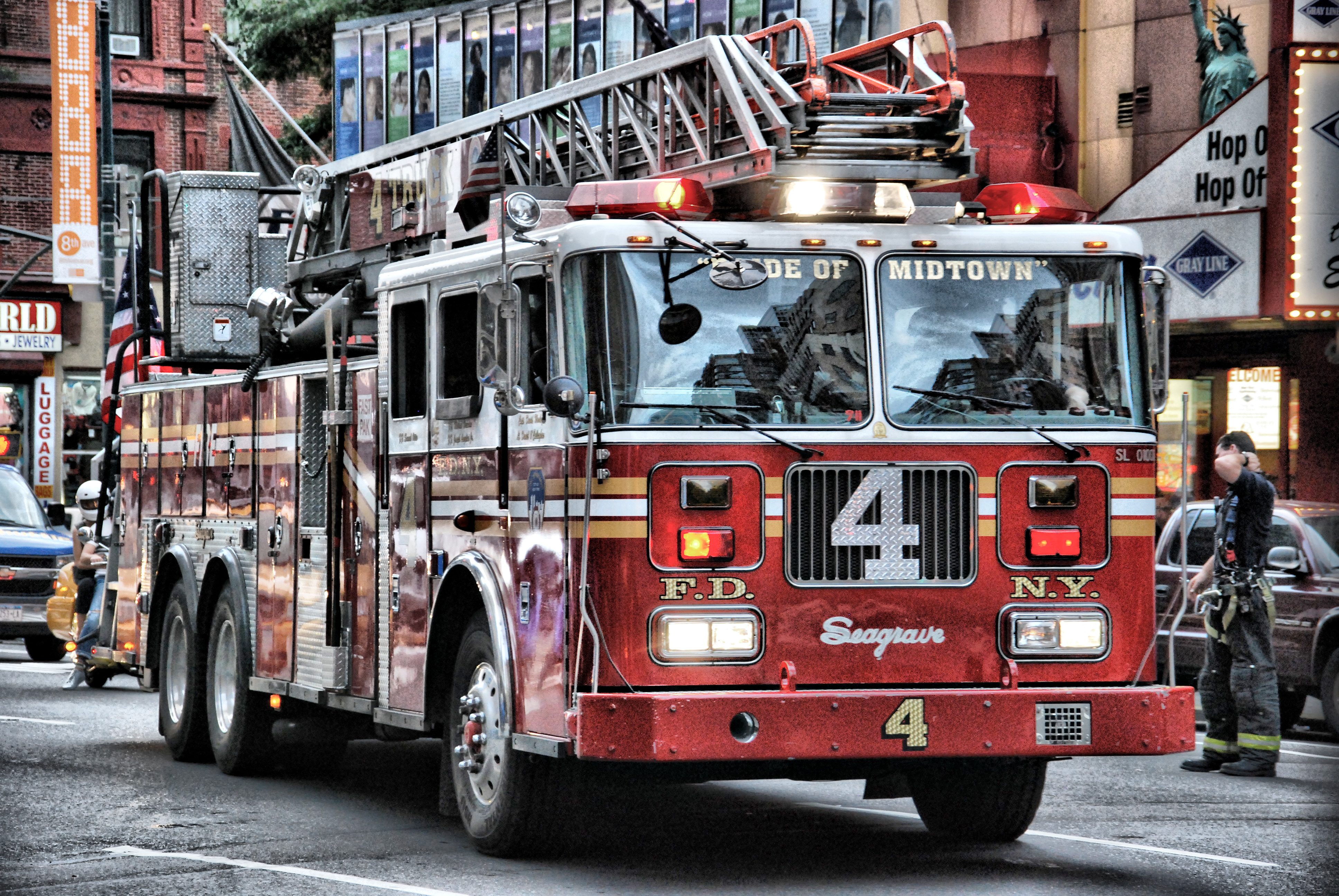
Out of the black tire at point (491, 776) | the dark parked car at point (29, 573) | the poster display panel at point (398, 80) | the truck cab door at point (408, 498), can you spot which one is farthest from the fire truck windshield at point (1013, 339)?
the poster display panel at point (398, 80)

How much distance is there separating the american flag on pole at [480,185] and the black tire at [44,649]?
1454cm

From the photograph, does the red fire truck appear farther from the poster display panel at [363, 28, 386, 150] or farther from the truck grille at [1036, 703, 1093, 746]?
the poster display panel at [363, 28, 386, 150]

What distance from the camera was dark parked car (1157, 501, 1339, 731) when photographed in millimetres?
14773

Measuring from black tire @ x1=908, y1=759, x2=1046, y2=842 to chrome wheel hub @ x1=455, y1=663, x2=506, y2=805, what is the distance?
1.83 m

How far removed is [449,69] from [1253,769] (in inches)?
854

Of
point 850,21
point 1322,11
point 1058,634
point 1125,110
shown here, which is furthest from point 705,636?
point 850,21

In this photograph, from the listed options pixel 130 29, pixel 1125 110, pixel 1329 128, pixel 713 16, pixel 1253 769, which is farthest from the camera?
pixel 130 29

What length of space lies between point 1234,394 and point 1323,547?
261 inches

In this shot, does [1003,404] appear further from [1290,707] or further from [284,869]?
[1290,707]

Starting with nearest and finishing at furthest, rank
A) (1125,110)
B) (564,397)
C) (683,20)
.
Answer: (564,397) < (1125,110) < (683,20)

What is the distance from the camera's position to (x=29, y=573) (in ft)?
74.1

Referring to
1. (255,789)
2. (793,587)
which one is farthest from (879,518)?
(255,789)

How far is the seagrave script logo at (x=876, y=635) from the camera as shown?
8555 millimetres

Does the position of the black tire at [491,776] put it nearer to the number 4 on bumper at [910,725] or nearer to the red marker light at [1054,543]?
the number 4 on bumper at [910,725]
